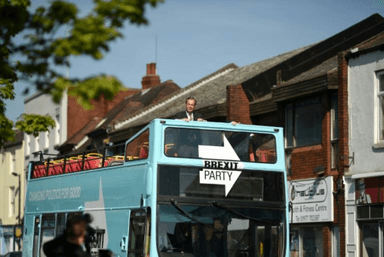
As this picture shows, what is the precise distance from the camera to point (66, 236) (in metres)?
9.63

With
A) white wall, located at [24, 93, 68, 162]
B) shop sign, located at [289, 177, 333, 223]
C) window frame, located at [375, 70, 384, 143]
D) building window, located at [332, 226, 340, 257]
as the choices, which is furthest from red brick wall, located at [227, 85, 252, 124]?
white wall, located at [24, 93, 68, 162]

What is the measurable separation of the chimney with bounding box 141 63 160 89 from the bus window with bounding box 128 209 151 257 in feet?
127

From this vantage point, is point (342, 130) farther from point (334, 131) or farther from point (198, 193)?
point (198, 193)

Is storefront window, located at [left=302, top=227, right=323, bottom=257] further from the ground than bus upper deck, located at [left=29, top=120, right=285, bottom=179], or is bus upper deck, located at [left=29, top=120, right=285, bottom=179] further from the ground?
bus upper deck, located at [left=29, top=120, right=285, bottom=179]

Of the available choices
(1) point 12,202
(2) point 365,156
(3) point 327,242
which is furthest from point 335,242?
(1) point 12,202

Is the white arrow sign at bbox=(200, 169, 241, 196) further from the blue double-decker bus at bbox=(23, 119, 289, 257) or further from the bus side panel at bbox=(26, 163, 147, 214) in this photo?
the bus side panel at bbox=(26, 163, 147, 214)

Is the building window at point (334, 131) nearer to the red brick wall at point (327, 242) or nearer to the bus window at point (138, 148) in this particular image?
the red brick wall at point (327, 242)

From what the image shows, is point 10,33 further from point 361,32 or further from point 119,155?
point 361,32

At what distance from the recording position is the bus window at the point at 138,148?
1552 cm

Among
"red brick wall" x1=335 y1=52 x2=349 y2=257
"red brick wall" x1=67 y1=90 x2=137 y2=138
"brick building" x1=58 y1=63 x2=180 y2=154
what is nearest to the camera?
"red brick wall" x1=335 y1=52 x2=349 y2=257

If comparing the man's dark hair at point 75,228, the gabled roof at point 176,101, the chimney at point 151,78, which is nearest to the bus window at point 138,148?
the man's dark hair at point 75,228

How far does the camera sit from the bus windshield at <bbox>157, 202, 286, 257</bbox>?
1487 cm

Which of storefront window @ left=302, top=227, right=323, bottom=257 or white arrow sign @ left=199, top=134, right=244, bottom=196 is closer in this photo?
white arrow sign @ left=199, top=134, right=244, bottom=196

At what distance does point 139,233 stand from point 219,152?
6.80ft
